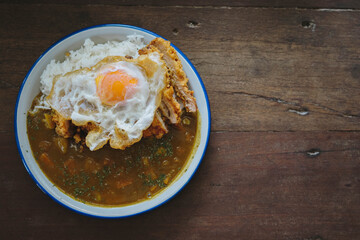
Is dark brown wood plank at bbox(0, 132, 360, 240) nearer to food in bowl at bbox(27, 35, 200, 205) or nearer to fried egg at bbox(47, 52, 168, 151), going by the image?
food in bowl at bbox(27, 35, 200, 205)

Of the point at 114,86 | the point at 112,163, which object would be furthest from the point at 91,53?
the point at 112,163

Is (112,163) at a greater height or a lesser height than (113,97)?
lesser

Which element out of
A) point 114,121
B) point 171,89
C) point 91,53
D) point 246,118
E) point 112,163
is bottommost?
point 112,163

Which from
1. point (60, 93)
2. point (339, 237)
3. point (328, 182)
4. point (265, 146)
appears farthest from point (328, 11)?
point (60, 93)

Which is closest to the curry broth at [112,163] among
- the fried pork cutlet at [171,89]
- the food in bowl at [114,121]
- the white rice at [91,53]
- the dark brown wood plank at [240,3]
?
the food in bowl at [114,121]

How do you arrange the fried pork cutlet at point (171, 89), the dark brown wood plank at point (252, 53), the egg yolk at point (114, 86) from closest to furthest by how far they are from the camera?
the egg yolk at point (114, 86), the fried pork cutlet at point (171, 89), the dark brown wood plank at point (252, 53)

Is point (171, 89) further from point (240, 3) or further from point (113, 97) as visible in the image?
point (240, 3)

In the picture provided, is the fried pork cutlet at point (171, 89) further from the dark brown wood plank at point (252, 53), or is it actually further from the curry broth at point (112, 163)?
the dark brown wood plank at point (252, 53)

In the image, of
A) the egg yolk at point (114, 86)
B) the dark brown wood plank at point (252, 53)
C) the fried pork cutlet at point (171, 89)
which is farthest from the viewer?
the dark brown wood plank at point (252, 53)
